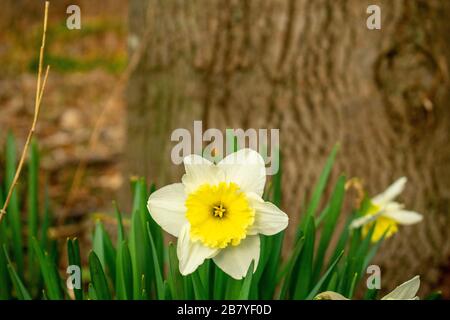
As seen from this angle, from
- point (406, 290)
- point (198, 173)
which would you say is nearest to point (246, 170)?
point (198, 173)

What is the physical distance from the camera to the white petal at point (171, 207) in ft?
3.03

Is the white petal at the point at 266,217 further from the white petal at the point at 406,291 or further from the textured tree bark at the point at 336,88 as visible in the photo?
the textured tree bark at the point at 336,88

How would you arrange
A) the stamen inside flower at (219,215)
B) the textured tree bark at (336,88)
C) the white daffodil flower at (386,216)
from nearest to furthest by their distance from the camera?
the stamen inside flower at (219,215) < the white daffodil flower at (386,216) < the textured tree bark at (336,88)

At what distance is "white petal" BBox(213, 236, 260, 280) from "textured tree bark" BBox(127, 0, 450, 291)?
1.00m

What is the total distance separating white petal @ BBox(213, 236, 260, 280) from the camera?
93cm

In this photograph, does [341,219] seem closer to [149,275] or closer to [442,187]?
[442,187]

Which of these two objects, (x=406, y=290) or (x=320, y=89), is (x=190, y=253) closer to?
(x=406, y=290)

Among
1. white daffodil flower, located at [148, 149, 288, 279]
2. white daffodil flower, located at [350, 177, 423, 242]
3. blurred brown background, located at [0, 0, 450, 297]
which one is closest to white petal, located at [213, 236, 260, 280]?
white daffodil flower, located at [148, 149, 288, 279]

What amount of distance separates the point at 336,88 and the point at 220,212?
41.8 inches

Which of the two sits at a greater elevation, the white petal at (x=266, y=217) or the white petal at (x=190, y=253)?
the white petal at (x=266, y=217)

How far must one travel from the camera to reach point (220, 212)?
3.00ft

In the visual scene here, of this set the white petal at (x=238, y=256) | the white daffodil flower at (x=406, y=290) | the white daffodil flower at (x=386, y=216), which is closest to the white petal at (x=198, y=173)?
the white petal at (x=238, y=256)

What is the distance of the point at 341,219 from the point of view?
1.92m
